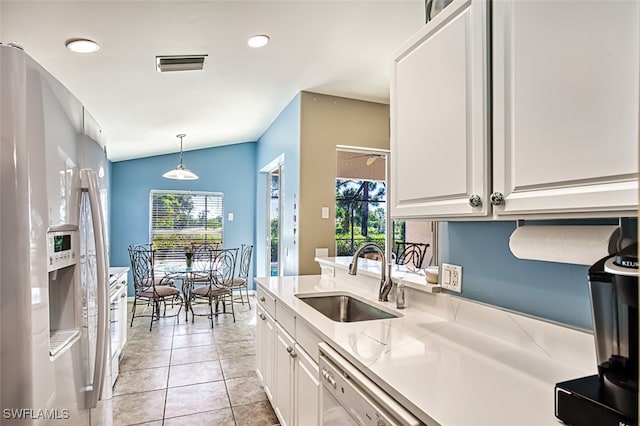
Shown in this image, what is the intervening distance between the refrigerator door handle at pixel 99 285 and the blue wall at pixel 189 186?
534cm

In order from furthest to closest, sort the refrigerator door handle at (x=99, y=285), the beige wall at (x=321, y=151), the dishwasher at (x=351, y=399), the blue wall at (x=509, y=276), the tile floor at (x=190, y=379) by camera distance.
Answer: the beige wall at (x=321, y=151)
the tile floor at (x=190, y=379)
the refrigerator door handle at (x=99, y=285)
the blue wall at (x=509, y=276)
the dishwasher at (x=351, y=399)

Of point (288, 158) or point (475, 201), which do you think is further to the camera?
point (288, 158)

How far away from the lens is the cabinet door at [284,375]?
205cm

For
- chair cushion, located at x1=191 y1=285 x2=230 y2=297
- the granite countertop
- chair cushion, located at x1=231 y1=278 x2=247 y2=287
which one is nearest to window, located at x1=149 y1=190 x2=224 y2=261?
chair cushion, located at x1=231 y1=278 x2=247 y2=287

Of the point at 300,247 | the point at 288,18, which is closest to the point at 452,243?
the point at 288,18

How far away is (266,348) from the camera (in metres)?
2.67

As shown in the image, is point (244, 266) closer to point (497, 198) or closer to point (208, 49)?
point (208, 49)

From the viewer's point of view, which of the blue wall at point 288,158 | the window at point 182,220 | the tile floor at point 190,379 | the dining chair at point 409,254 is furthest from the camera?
the window at point 182,220

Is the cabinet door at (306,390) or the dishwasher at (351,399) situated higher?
the dishwasher at (351,399)

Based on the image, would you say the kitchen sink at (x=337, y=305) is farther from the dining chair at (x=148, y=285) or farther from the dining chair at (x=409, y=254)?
the dining chair at (x=148, y=285)

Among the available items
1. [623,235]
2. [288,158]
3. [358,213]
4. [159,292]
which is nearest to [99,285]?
[623,235]

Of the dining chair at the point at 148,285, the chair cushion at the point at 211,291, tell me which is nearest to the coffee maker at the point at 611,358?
the chair cushion at the point at 211,291

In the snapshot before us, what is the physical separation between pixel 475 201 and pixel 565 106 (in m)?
0.38

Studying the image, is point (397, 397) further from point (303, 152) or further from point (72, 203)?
point (303, 152)
